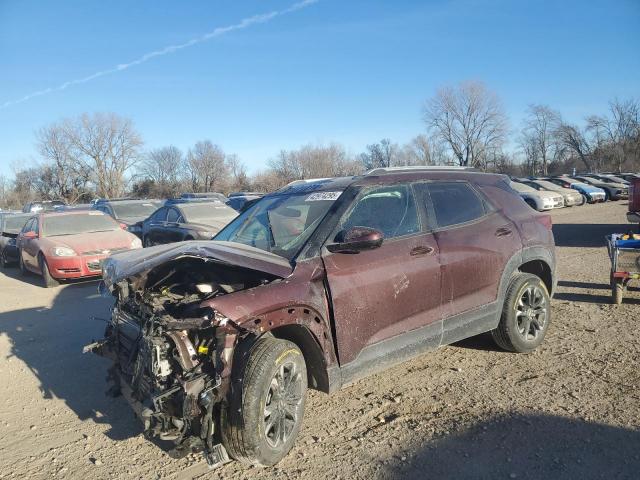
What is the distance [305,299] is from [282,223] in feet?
3.41

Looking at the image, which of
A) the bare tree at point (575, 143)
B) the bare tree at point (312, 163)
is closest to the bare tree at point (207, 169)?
the bare tree at point (312, 163)

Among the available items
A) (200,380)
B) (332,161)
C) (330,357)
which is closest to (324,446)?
(330,357)

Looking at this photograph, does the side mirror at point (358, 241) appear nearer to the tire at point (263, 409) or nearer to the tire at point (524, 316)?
the tire at point (263, 409)

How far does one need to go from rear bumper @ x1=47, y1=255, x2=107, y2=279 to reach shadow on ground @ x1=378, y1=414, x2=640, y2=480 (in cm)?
808

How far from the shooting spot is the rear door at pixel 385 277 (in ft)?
11.4

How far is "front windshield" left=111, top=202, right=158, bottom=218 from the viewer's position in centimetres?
1711

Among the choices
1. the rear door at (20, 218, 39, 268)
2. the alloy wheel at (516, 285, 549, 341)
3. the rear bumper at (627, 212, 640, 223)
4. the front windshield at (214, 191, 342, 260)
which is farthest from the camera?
the rear door at (20, 218, 39, 268)

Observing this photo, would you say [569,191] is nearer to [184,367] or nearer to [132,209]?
[132,209]

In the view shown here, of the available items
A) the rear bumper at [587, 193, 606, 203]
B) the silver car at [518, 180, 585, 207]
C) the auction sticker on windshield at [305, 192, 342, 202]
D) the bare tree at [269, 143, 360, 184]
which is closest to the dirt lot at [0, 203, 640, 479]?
the auction sticker on windshield at [305, 192, 342, 202]

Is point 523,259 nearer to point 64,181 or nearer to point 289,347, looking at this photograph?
point 289,347

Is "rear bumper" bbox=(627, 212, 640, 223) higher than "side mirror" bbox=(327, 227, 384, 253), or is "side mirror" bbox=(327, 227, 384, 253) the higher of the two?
"side mirror" bbox=(327, 227, 384, 253)

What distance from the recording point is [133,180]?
71.6 metres

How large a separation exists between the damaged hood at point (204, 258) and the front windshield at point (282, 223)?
0.20 metres

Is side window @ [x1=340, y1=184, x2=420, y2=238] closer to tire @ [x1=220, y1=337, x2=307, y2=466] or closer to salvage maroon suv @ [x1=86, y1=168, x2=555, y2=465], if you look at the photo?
salvage maroon suv @ [x1=86, y1=168, x2=555, y2=465]
